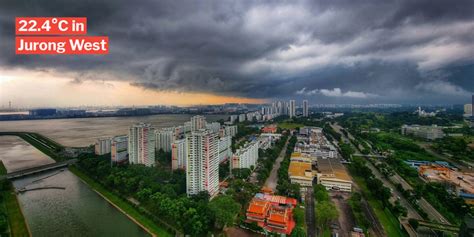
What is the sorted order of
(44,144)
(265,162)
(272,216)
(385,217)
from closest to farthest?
(272,216), (385,217), (265,162), (44,144)

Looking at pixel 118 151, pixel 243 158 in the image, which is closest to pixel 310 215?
pixel 243 158

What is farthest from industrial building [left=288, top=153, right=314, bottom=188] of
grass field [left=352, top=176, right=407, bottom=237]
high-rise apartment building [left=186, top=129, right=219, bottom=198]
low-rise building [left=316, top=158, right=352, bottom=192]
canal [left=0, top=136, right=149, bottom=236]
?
canal [left=0, top=136, right=149, bottom=236]

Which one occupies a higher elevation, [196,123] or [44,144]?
[196,123]

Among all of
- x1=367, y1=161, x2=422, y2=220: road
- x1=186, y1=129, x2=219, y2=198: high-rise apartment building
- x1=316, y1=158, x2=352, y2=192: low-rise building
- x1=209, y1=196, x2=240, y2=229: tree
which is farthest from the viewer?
x1=316, y1=158, x2=352, y2=192: low-rise building

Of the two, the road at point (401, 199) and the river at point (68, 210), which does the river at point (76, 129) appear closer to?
the river at point (68, 210)

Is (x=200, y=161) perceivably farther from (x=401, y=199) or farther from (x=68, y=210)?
(x=401, y=199)

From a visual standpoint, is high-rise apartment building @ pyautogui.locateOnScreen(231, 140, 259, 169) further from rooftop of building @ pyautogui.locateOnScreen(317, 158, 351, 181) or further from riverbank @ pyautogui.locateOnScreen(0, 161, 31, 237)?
riverbank @ pyautogui.locateOnScreen(0, 161, 31, 237)
